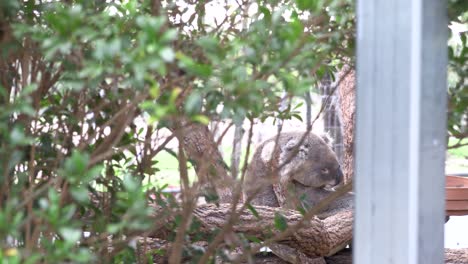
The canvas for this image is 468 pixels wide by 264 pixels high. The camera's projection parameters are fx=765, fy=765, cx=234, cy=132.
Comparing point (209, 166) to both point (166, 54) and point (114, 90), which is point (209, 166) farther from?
point (166, 54)

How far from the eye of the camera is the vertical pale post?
1568 millimetres

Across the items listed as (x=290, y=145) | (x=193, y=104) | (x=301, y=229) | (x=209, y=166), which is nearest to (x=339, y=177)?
(x=290, y=145)

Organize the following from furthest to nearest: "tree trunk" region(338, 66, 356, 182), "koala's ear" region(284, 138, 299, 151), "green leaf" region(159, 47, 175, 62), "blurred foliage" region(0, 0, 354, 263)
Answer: "tree trunk" region(338, 66, 356, 182) → "koala's ear" region(284, 138, 299, 151) → "blurred foliage" region(0, 0, 354, 263) → "green leaf" region(159, 47, 175, 62)

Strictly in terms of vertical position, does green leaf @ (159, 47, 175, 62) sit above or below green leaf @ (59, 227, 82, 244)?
above

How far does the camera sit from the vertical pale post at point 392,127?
1.57 meters

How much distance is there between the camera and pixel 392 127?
5.18ft

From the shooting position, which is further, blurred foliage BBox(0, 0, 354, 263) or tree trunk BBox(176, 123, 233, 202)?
tree trunk BBox(176, 123, 233, 202)

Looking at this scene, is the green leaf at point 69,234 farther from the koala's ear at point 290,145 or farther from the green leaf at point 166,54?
the koala's ear at point 290,145

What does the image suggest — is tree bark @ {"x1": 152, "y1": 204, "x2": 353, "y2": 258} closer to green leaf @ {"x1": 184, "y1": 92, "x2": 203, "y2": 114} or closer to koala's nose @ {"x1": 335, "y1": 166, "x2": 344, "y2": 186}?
koala's nose @ {"x1": 335, "y1": 166, "x2": 344, "y2": 186}

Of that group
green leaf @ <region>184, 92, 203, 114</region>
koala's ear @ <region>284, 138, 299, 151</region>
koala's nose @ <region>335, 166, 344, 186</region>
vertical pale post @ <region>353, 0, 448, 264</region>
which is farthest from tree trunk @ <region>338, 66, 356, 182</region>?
green leaf @ <region>184, 92, 203, 114</region>

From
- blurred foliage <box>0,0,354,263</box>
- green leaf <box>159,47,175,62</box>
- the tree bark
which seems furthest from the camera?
the tree bark

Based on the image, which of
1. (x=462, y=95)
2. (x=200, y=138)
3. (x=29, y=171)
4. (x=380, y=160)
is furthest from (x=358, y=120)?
(x=200, y=138)

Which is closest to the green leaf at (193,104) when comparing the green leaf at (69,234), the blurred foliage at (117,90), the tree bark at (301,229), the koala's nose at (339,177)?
the blurred foliage at (117,90)

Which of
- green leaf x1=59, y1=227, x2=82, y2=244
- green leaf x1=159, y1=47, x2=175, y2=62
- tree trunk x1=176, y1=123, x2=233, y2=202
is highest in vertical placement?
green leaf x1=159, y1=47, x2=175, y2=62
